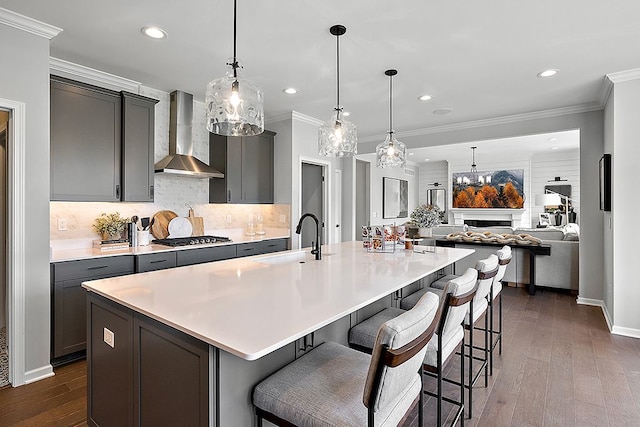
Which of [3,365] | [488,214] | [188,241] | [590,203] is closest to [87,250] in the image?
[188,241]

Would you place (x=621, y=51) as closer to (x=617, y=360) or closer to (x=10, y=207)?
(x=617, y=360)

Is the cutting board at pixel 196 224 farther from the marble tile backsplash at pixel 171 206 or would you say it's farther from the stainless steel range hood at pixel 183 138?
the stainless steel range hood at pixel 183 138

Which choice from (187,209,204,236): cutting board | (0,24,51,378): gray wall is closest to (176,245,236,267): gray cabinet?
(187,209,204,236): cutting board

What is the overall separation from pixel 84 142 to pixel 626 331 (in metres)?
5.55

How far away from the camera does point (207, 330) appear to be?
1.18 meters

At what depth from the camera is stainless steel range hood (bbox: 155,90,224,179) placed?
408 centimetres

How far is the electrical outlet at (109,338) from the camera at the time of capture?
169 cm

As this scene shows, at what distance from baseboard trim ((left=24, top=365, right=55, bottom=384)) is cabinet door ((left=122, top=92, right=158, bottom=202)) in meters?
1.58

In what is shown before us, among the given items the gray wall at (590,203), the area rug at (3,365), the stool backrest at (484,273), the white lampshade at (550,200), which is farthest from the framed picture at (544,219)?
the area rug at (3,365)

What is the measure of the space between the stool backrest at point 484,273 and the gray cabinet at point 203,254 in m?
2.78

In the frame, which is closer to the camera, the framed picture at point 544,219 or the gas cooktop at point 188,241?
the gas cooktop at point 188,241

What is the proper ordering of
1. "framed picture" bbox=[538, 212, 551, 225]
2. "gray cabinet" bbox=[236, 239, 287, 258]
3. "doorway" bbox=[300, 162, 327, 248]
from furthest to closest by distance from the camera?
1. "framed picture" bbox=[538, 212, 551, 225]
2. "doorway" bbox=[300, 162, 327, 248]
3. "gray cabinet" bbox=[236, 239, 287, 258]

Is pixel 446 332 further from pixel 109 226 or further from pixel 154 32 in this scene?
pixel 109 226

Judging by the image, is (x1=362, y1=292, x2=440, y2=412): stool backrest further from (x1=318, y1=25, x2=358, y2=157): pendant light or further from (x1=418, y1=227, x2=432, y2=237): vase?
(x1=418, y1=227, x2=432, y2=237): vase
